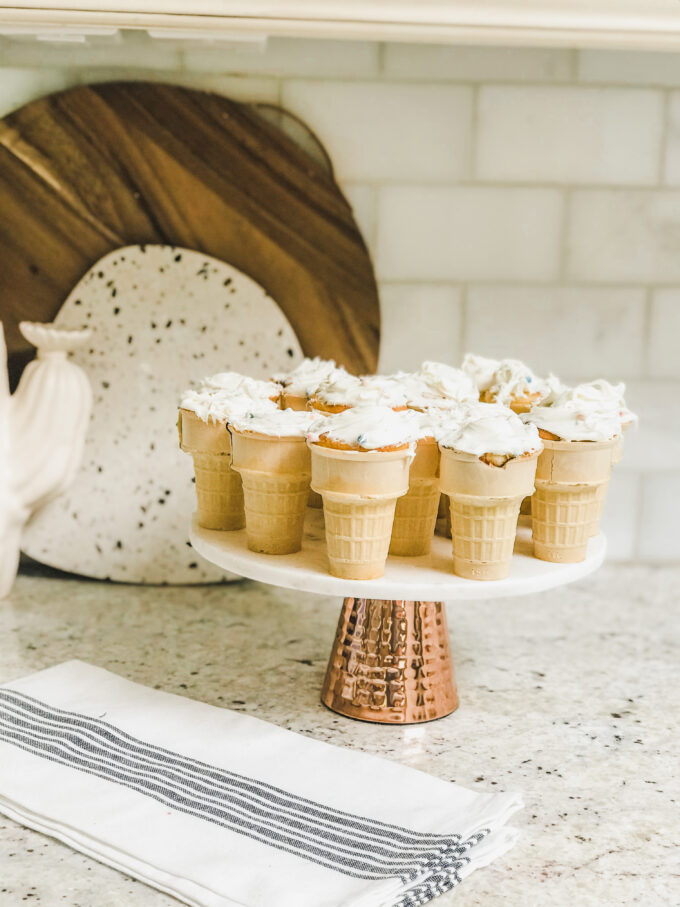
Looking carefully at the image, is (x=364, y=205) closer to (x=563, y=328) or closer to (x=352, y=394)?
(x=563, y=328)

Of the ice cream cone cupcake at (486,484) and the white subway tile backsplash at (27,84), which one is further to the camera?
the white subway tile backsplash at (27,84)

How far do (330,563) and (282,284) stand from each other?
Answer: 0.59 metres

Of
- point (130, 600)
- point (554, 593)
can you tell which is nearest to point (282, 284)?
point (130, 600)

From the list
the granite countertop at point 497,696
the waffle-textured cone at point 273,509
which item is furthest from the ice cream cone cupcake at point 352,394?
the granite countertop at point 497,696

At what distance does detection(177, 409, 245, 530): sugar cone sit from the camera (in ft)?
3.29

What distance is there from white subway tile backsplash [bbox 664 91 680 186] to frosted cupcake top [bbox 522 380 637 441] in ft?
1.85

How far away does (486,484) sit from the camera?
0.88m

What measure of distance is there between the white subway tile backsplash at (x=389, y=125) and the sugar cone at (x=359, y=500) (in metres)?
0.65

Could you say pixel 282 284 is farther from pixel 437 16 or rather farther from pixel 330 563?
pixel 330 563

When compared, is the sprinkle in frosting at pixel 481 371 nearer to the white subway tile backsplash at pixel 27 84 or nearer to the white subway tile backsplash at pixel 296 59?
the white subway tile backsplash at pixel 296 59

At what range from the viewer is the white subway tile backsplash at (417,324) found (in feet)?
4.69

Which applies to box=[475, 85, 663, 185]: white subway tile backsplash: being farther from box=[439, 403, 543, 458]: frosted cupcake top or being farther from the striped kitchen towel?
the striped kitchen towel

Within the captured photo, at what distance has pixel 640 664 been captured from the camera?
1185 mm

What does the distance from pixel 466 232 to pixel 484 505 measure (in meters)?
0.65
